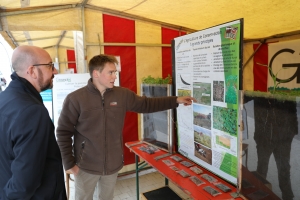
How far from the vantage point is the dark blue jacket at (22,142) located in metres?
1.05

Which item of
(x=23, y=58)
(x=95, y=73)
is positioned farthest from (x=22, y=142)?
(x=95, y=73)

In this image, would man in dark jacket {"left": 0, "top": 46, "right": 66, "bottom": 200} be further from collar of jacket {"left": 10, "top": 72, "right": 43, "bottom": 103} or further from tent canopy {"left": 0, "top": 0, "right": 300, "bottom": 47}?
tent canopy {"left": 0, "top": 0, "right": 300, "bottom": 47}

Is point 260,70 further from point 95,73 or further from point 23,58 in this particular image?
point 23,58

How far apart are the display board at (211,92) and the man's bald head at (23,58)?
1.20m

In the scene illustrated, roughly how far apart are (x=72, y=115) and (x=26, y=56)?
0.69 meters

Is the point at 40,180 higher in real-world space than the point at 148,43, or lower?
lower


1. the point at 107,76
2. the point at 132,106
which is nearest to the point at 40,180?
the point at 107,76

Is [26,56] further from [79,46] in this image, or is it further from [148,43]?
[148,43]

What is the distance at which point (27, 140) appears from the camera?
105cm

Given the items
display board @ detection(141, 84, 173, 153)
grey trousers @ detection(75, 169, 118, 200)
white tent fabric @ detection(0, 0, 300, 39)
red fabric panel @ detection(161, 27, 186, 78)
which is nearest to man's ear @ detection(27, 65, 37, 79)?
grey trousers @ detection(75, 169, 118, 200)

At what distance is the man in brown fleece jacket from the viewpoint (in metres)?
1.82

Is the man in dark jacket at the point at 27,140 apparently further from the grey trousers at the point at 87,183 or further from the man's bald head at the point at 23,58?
the grey trousers at the point at 87,183

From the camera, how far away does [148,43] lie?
3443 millimetres

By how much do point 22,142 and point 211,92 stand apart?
1.29m
